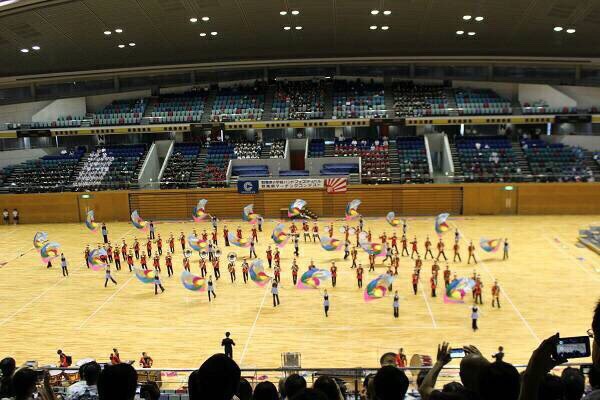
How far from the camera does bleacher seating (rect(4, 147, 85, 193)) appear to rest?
1553 inches

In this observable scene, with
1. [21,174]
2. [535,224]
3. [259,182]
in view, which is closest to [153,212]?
[259,182]

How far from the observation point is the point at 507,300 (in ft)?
69.3

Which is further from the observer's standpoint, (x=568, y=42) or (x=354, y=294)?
(x=568, y=42)

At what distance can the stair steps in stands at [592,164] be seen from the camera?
36.1m

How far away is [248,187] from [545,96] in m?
22.4

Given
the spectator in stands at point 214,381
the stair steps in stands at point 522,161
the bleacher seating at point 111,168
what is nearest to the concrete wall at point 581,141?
the stair steps in stands at point 522,161

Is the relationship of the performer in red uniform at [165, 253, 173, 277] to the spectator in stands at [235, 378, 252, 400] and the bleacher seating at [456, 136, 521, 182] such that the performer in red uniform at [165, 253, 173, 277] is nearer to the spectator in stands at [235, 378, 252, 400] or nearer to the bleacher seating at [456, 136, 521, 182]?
the bleacher seating at [456, 136, 521, 182]

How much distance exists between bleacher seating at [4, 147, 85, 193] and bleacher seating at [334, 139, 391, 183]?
759 inches

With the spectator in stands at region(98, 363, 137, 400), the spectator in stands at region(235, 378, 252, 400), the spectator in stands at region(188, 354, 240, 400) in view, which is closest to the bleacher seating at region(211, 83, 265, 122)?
the spectator in stands at region(235, 378, 252, 400)

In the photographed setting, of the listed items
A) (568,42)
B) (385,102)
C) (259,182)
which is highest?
(568,42)

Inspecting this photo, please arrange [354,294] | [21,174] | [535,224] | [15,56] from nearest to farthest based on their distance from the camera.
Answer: [354,294]
[535,224]
[15,56]
[21,174]

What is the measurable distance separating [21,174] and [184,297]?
2462 cm

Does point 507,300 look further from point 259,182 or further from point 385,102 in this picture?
point 385,102

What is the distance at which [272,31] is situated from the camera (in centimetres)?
3538
